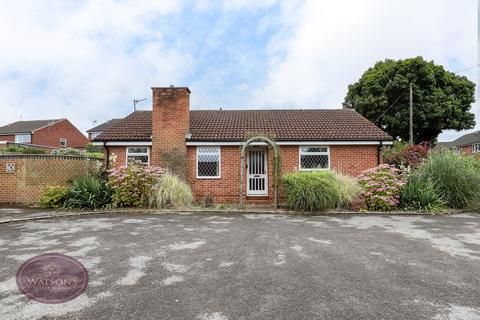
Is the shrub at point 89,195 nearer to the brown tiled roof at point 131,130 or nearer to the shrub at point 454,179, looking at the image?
the brown tiled roof at point 131,130

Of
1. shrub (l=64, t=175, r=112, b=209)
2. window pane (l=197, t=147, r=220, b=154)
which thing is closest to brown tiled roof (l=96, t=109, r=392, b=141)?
window pane (l=197, t=147, r=220, b=154)

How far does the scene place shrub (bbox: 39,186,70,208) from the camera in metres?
10.8

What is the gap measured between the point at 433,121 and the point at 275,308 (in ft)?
86.9

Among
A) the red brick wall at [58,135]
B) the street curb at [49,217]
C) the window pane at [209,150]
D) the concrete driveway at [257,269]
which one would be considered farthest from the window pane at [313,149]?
the red brick wall at [58,135]

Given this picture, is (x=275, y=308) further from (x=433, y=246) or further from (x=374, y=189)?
(x=374, y=189)

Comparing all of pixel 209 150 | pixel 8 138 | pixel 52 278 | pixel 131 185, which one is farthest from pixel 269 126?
pixel 8 138

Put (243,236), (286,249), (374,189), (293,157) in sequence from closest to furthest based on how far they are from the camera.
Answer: (286,249), (243,236), (374,189), (293,157)

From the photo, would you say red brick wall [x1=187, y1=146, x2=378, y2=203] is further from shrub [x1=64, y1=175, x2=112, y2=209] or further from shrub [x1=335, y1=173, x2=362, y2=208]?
shrub [x1=64, y1=175, x2=112, y2=209]

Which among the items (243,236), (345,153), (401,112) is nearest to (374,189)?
(345,153)

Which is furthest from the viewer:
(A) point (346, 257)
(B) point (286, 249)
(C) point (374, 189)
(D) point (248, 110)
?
(D) point (248, 110)

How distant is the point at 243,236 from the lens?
6.65m

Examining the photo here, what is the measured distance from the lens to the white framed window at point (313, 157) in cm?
1272

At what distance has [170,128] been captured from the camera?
494 inches

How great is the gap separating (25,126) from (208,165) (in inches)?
1688
